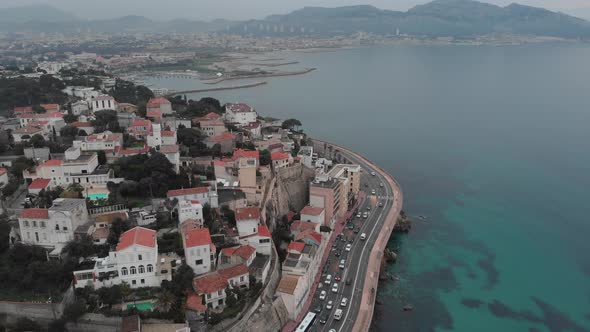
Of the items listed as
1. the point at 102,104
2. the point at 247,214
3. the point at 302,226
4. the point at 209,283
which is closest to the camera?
the point at 209,283

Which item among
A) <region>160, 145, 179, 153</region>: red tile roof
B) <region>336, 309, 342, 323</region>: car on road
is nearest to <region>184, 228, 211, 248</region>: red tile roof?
<region>336, 309, 342, 323</region>: car on road

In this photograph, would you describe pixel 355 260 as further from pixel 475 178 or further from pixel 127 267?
pixel 475 178

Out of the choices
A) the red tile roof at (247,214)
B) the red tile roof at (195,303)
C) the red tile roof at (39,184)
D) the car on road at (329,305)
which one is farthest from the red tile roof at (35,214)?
the car on road at (329,305)

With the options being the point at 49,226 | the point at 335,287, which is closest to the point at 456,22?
the point at 335,287

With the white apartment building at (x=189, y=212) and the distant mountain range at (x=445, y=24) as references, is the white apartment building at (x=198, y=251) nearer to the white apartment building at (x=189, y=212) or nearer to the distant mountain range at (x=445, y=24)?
the white apartment building at (x=189, y=212)

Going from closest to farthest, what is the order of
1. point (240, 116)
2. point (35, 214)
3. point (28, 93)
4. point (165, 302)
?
point (165, 302), point (35, 214), point (28, 93), point (240, 116)

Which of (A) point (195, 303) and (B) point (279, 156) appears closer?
(A) point (195, 303)

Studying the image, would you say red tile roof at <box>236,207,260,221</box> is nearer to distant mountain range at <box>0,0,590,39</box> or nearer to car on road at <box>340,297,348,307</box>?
car on road at <box>340,297,348,307</box>
